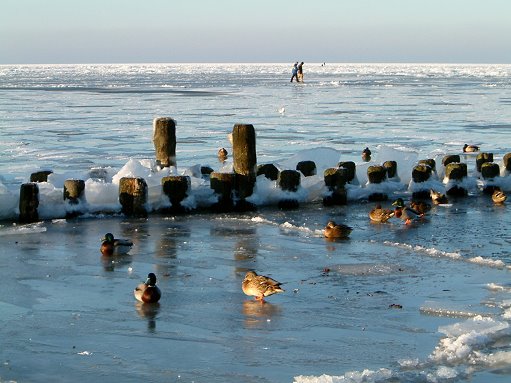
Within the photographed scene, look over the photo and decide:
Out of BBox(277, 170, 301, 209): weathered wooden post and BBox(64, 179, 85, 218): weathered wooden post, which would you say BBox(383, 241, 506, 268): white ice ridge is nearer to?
BBox(277, 170, 301, 209): weathered wooden post

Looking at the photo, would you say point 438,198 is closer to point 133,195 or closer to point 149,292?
point 133,195

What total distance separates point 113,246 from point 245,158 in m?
4.40

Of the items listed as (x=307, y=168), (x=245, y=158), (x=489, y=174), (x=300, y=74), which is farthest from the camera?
(x=300, y=74)

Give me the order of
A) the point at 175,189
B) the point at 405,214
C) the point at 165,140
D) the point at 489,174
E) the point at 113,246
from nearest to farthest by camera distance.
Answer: the point at 113,246 < the point at 405,214 < the point at 175,189 < the point at 165,140 < the point at 489,174

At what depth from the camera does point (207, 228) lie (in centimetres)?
1288

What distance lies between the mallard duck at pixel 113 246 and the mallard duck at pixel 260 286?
2533mm

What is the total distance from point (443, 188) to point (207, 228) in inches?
200

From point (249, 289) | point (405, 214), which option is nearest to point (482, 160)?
point (405, 214)

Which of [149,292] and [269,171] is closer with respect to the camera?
[149,292]

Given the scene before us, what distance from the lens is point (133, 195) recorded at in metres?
13.9

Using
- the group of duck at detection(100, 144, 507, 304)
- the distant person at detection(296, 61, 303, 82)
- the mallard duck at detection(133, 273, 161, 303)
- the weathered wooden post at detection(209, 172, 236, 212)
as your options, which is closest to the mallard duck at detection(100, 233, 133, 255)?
the group of duck at detection(100, 144, 507, 304)

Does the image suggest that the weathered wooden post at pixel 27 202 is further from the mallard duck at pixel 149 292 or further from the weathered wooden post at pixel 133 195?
the mallard duck at pixel 149 292

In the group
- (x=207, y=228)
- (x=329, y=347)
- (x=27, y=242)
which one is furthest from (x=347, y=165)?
(x=329, y=347)

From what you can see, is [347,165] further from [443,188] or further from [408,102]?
[408,102]
